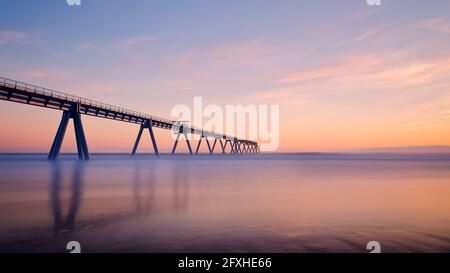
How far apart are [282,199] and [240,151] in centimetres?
17907

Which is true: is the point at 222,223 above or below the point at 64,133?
below

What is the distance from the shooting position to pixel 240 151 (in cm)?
18962

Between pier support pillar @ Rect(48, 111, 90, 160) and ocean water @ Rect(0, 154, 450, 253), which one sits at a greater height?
pier support pillar @ Rect(48, 111, 90, 160)

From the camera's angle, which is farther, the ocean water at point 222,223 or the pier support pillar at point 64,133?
the pier support pillar at point 64,133

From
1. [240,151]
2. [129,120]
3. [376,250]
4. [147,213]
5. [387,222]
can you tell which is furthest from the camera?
[240,151]

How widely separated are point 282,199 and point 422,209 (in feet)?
13.9

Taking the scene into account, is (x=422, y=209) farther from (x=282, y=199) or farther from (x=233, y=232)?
(x=233, y=232)

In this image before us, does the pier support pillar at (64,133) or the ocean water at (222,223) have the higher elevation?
the pier support pillar at (64,133)

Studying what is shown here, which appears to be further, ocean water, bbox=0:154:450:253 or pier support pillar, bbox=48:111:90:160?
pier support pillar, bbox=48:111:90:160

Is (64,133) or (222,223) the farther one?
(64,133)

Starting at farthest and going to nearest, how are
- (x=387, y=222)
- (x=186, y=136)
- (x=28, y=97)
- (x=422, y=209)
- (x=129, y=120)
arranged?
(x=186, y=136) → (x=129, y=120) → (x=28, y=97) → (x=422, y=209) → (x=387, y=222)

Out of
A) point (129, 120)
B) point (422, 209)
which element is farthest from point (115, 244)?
point (129, 120)
